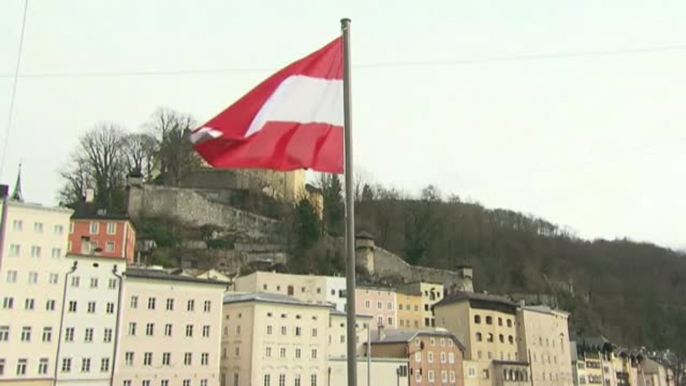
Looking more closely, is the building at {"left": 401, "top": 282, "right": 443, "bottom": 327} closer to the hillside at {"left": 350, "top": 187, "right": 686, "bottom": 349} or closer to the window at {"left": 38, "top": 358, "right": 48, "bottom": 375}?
the hillside at {"left": 350, "top": 187, "right": 686, "bottom": 349}

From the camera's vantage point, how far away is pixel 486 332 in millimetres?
72438

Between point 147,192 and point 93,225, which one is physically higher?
point 147,192

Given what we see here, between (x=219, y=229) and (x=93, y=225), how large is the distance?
26.1 metres

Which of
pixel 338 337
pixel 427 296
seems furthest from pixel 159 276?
pixel 427 296

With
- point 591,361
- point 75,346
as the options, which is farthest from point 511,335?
point 75,346

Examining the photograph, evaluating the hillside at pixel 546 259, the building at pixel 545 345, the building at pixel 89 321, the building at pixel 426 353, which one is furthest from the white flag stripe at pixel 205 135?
the hillside at pixel 546 259

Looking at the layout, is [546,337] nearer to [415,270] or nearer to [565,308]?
[415,270]

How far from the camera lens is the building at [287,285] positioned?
241 feet

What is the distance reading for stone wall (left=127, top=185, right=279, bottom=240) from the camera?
293ft

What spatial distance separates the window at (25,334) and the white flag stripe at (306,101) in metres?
41.9

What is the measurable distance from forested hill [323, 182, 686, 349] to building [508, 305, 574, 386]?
26844 mm

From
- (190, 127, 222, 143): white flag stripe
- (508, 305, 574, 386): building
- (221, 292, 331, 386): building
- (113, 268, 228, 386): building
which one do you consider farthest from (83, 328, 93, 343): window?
(508, 305, 574, 386): building

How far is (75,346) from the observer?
47250mm

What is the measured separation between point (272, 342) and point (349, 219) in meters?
47.5
